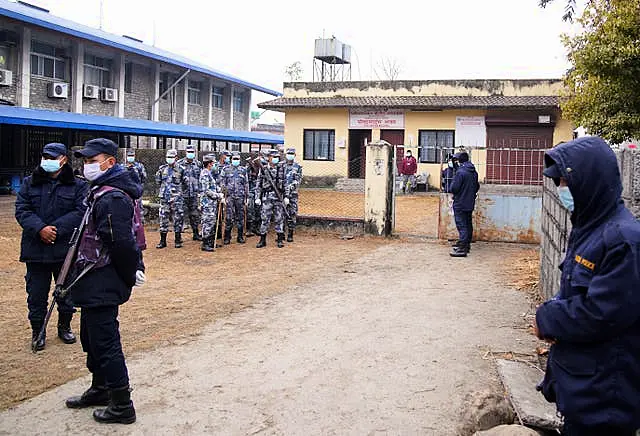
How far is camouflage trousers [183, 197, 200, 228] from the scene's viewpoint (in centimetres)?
1223

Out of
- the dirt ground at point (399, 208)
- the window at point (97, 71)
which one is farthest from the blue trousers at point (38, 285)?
the window at point (97, 71)

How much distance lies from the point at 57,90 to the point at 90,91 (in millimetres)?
1760

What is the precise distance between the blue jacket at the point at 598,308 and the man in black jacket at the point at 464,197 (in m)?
8.08

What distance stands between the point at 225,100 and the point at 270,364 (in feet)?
107

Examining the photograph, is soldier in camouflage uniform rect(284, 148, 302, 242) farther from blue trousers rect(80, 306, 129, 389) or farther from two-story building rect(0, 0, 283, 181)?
two-story building rect(0, 0, 283, 181)

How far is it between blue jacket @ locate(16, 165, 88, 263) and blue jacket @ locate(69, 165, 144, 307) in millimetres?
1527

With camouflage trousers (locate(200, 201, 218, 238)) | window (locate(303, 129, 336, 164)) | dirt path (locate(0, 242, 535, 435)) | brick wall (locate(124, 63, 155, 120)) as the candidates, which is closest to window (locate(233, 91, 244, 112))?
brick wall (locate(124, 63, 155, 120))

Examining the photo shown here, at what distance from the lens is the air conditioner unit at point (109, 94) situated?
25656 millimetres

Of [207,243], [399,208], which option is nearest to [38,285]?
[207,243]

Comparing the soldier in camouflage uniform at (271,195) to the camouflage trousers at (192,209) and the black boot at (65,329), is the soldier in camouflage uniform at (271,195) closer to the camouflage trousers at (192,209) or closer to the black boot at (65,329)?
the camouflage trousers at (192,209)

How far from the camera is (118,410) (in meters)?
3.98

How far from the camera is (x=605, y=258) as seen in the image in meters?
2.36

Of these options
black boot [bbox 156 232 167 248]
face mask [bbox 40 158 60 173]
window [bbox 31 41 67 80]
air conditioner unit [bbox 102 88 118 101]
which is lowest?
black boot [bbox 156 232 167 248]

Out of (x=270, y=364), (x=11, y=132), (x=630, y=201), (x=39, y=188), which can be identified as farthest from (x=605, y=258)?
(x=11, y=132)
